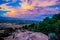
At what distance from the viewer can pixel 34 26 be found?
296 cm

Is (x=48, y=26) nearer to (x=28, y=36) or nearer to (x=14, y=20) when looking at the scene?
(x=28, y=36)

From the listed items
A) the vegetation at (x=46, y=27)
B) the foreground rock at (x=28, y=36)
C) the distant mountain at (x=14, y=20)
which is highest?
the distant mountain at (x=14, y=20)

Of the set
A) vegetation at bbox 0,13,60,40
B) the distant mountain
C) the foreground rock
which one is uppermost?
the distant mountain

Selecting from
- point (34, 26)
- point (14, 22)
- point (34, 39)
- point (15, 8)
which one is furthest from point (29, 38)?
point (15, 8)

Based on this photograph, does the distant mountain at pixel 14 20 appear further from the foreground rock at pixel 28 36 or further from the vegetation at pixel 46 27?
the foreground rock at pixel 28 36

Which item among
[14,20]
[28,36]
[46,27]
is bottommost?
[28,36]

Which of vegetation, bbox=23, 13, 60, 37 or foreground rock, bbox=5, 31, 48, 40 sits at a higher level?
vegetation, bbox=23, 13, 60, 37

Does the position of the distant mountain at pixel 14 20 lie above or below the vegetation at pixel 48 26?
above

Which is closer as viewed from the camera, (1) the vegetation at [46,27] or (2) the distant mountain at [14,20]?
(1) the vegetation at [46,27]

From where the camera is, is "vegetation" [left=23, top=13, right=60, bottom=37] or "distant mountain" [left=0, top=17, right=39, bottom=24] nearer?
"vegetation" [left=23, top=13, right=60, bottom=37]

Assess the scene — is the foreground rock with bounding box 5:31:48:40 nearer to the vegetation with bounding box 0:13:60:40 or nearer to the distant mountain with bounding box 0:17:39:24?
the vegetation with bounding box 0:13:60:40

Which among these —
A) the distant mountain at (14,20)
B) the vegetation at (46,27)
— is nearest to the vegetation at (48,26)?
the vegetation at (46,27)

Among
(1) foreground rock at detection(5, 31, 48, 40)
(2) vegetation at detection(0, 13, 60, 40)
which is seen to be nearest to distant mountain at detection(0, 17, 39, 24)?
(2) vegetation at detection(0, 13, 60, 40)

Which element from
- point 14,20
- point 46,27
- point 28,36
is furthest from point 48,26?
point 14,20
